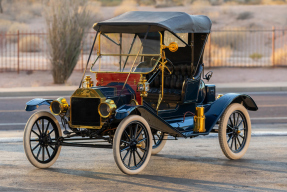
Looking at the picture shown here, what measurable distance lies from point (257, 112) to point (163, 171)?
7544mm

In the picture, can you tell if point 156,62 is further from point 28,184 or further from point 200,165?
point 28,184

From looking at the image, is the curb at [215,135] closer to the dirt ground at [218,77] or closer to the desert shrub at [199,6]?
the dirt ground at [218,77]

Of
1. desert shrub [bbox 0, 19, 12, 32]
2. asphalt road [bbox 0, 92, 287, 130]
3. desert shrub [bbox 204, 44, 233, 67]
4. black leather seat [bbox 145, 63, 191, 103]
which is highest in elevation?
desert shrub [bbox 0, 19, 12, 32]

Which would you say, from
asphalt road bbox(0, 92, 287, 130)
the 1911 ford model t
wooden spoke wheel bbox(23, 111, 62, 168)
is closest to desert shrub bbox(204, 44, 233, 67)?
asphalt road bbox(0, 92, 287, 130)

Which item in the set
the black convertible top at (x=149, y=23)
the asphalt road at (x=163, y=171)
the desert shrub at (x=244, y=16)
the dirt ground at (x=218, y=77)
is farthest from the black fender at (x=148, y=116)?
the desert shrub at (x=244, y=16)

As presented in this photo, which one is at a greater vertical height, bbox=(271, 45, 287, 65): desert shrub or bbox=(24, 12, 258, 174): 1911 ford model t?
bbox=(271, 45, 287, 65): desert shrub

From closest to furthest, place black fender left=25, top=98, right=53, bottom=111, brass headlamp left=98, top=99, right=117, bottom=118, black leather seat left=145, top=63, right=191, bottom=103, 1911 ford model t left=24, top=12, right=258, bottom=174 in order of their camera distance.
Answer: brass headlamp left=98, top=99, right=117, bottom=118 → 1911 ford model t left=24, top=12, right=258, bottom=174 → black fender left=25, top=98, right=53, bottom=111 → black leather seat left=145, top=63, right=191, bottom=103

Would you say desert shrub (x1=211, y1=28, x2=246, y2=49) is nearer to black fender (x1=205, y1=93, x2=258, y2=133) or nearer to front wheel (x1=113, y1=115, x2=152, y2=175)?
black fender (x1=205, y1=93, x2=258, y2=133)

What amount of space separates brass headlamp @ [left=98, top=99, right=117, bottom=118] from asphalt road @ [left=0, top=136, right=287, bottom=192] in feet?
2.40

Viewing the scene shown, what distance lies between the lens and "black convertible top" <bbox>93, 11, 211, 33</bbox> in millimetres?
7355

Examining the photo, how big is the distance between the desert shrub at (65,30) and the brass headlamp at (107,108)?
14.0 meters

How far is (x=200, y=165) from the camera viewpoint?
7.59 metres

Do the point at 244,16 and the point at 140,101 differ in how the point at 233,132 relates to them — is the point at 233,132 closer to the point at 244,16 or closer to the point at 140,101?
the point at 140,101

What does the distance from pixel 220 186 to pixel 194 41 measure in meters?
3.09
